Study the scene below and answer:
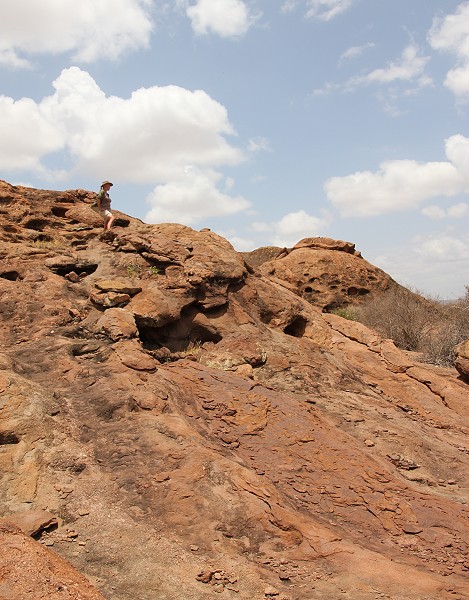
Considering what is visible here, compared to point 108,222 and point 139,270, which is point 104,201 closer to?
point 108,222

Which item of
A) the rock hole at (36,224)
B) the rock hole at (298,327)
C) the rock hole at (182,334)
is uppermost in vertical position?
the rock hole at (36,224)

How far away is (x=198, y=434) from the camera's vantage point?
542cm

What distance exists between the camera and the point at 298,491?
5.39 m

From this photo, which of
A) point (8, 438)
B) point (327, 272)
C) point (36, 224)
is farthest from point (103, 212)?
point (327, 272)

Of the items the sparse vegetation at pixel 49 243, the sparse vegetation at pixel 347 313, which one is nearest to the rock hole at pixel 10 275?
the sparse vegetation at pixel 49 243

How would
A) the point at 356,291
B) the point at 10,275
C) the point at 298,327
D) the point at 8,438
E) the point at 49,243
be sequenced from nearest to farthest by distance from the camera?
the point at 8,438 < the point at 10,275 < the point at 49,243 < the point at 298,327 < the point at 356,291

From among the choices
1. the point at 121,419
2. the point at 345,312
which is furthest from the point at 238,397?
the point at 345,312

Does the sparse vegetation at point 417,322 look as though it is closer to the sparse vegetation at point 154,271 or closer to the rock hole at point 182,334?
the rock hole at point 182,334

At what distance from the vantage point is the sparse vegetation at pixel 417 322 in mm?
14711

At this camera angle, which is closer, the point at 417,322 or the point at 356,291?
the point at 417,322

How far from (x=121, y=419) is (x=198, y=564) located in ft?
5.82

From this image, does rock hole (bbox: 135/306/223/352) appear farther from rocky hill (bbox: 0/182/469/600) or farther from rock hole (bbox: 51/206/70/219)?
rock hole (bbox: 51/206/70/219)

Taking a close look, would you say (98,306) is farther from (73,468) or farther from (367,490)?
(367,490)

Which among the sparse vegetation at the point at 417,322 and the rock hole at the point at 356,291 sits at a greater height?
the rock hole at the point at 356,291
